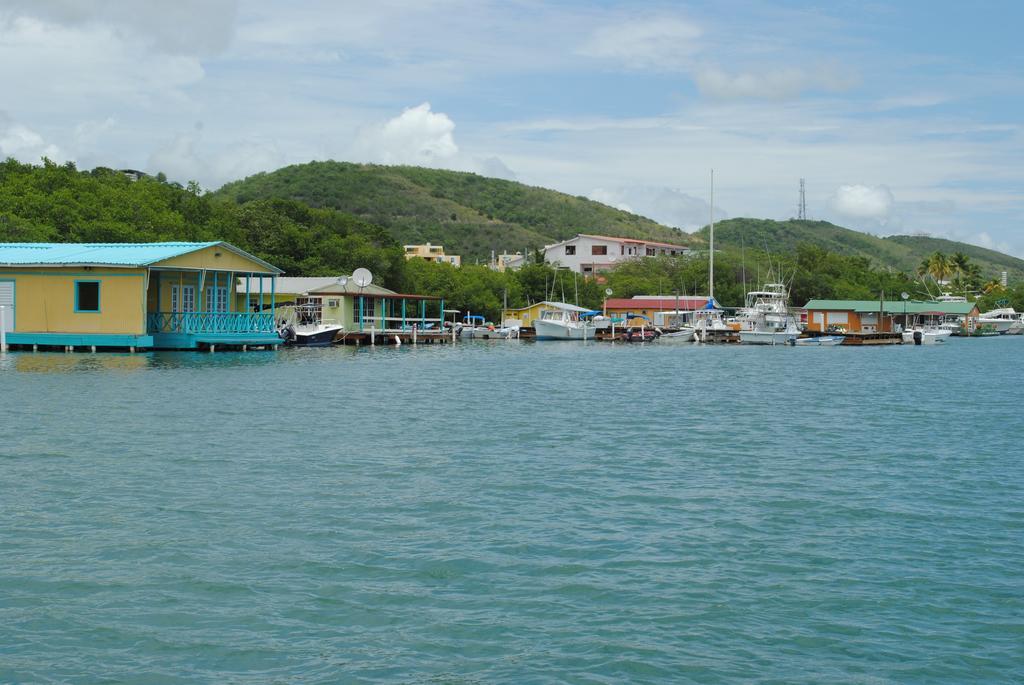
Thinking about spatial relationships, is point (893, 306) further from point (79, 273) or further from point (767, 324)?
point (79, 273)

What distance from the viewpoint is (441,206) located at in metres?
176

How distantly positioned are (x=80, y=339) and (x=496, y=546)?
38.9m

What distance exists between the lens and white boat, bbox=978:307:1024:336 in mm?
135750

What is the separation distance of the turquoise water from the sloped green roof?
286 ft

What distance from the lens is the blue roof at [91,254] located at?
152 ft

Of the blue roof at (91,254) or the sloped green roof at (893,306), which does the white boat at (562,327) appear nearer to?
the sloped green roof at (893,306)

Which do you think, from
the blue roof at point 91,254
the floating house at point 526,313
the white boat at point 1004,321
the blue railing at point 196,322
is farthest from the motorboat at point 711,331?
the white boat at point 1004,321

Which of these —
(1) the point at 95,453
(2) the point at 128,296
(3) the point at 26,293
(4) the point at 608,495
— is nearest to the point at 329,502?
(4) the point at 608,495

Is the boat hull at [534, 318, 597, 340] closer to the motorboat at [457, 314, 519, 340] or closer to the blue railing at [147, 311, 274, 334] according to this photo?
the motorboat at [457, 314, 519, 340]

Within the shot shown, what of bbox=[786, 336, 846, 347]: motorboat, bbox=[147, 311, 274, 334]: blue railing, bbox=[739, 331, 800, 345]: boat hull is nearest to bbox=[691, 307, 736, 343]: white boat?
bbox=[739, 331, 800, 345]: boat hull

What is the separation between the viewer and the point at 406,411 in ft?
94.8

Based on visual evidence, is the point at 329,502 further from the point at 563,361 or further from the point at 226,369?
the point at 563,361

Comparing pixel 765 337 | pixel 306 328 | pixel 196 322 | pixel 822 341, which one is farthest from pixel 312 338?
pixel 822 341

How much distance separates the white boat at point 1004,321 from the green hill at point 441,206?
185ft
